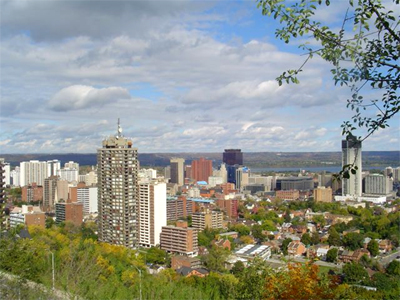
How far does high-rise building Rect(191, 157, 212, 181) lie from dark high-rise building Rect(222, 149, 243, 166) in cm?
378

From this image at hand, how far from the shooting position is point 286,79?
105 cm

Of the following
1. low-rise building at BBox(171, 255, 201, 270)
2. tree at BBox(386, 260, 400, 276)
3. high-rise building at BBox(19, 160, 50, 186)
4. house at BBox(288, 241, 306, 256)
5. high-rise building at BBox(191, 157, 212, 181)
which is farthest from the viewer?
high-rise building at BBox(191, 157, 212, 181)

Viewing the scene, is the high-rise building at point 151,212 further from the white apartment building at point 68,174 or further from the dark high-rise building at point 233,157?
the dark high-rise building at point 233,157

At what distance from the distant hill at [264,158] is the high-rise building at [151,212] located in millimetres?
16996

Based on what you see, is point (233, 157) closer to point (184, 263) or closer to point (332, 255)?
point (332, 255)

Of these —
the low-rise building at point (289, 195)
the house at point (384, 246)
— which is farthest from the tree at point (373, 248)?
the low-rise building at point (289, 195)

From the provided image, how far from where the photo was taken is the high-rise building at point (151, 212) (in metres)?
10.1

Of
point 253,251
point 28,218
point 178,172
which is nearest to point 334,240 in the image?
point 253,251

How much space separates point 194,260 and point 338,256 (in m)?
3.15

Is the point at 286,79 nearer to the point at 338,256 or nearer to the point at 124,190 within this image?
the point at 124,190

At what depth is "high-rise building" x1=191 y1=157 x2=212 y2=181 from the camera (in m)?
30.4

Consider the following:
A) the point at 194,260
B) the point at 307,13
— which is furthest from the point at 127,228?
the point at 307,13

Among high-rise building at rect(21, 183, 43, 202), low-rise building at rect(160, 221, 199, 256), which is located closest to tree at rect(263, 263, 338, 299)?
low-rise building at rect(160, 221, 199, 256)

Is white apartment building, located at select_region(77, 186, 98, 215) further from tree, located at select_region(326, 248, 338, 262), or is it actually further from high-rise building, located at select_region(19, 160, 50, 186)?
tree, located at select_region(326, 248, 338, 262)
